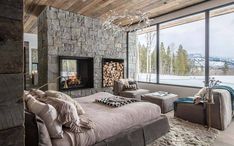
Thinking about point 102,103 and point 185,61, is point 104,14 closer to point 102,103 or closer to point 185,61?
point 185,61

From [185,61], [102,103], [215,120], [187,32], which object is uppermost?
[187,32]

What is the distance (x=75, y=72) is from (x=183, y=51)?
3.80m

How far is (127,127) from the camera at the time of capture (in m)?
2.33

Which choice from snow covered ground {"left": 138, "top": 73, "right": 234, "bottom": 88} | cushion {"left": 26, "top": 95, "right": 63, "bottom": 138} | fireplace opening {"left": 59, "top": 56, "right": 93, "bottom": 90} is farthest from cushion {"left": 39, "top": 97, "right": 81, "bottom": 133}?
snow covered ground {"left": 138, "top": 73, "right": 234, "bottom": 88}

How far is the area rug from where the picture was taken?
8.38ft

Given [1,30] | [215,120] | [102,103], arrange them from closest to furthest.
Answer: [1,30]
[102,103]
[215,120]

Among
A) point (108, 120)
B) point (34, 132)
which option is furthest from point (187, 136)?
point (34, 132)

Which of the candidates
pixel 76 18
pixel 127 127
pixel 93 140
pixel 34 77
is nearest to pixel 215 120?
pixel 127 127

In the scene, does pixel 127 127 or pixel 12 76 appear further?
pixel 127 127

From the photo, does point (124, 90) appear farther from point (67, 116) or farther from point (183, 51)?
point (67, 116)

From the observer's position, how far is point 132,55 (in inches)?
289

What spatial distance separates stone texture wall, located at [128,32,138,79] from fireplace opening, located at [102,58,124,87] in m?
0.53

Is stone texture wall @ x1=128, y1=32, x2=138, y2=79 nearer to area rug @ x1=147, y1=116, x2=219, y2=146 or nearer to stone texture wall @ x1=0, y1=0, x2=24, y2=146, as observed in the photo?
area rug @ x1=147, y1=116, x2=219, y2=146

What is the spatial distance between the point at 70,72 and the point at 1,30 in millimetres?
4908
